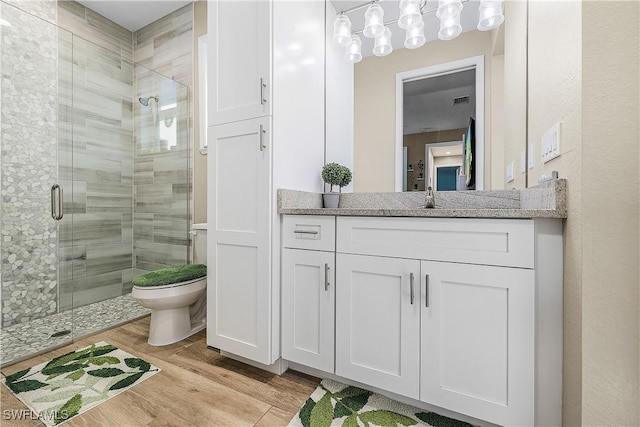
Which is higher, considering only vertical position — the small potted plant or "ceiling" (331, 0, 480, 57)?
"ceiling" (331, 0, 480, 57)

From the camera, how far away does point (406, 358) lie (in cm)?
120

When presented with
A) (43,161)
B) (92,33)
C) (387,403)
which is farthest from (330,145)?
(92,33)

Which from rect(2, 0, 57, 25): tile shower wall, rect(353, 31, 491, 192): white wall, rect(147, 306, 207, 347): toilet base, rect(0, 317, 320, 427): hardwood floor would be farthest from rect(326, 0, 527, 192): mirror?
rect(2, 0, 57, 25): tile shower wall

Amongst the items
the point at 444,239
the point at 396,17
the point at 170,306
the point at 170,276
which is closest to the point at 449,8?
the point at 396,17

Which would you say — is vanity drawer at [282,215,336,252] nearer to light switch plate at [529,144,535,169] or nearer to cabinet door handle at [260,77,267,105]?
cabinet door handle at [260,77,267,105]

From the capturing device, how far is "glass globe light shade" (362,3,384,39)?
174 cm

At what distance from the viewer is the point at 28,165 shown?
82.4 inches

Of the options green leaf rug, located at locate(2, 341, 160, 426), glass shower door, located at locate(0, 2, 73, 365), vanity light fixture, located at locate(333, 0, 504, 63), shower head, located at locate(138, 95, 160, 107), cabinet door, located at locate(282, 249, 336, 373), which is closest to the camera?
green leaf rug, located at locate(2, 341, 160, 426)

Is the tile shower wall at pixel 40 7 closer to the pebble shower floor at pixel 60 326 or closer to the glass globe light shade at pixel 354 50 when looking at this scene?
the pebble shower floor at pixel 60 326

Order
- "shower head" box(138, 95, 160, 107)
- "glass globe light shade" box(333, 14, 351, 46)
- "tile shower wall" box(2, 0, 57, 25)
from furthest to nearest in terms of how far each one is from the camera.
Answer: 1. "shower head" box(138, 95, 160, 107)
2. "tile shower wall" box(2, 0, 57, 25)
3. "glass globe light shade" box(333, 14, 351, 46)

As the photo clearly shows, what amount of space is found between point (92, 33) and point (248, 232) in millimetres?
2846

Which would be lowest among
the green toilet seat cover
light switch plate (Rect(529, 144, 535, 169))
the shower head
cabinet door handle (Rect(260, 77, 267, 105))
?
the green toilet seat cover

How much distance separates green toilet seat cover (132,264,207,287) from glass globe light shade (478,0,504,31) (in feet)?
7.46

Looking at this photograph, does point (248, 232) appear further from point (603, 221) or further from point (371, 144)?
point (603, 221)
